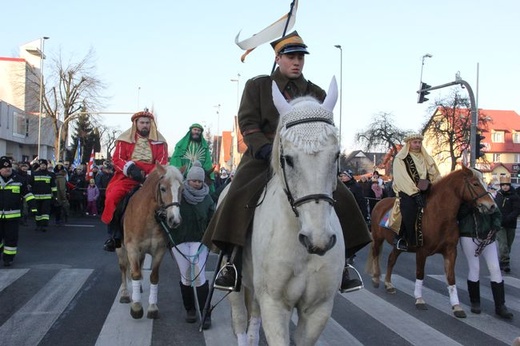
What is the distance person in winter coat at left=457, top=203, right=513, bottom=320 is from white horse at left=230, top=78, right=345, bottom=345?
505cm

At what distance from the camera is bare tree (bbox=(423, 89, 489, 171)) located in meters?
55.7

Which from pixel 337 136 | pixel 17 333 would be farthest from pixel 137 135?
pixel 337 136

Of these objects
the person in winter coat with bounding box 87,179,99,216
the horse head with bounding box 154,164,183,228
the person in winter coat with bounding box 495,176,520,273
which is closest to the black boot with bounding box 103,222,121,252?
the horse head with bounding box 154,164,183,228

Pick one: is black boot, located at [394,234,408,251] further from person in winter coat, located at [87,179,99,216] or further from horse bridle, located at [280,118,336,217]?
person in winter coat, located at [87,179,99,216]

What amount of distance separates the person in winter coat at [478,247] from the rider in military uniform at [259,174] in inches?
176

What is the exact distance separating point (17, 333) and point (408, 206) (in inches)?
239

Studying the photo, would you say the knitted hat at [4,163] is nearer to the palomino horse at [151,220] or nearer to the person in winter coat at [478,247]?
the palomino horse at [151,220]

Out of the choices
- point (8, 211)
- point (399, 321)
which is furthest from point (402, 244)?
point (8, 211)

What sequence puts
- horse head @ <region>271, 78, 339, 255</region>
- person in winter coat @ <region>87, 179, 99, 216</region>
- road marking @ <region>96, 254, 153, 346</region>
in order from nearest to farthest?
horse head @ <region>271, 78, 339, 255</region> < road marking @ <region>96, 254, 153, 346</region> < person in winter coat @ <region>87, 179, 99, 216</region>

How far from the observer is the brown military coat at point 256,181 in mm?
4160

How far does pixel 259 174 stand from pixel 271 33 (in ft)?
5.33

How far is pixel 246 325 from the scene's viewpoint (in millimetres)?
5043

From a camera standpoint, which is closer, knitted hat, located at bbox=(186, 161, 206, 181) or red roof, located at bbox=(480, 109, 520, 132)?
knitted hat, located at bbox=(186, 161, 206, 181)

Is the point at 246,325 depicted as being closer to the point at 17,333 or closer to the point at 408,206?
the point at 17,333
